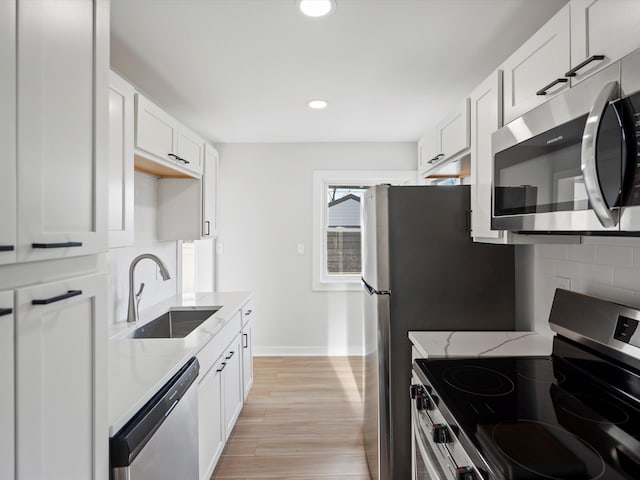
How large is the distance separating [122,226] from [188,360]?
0.71m

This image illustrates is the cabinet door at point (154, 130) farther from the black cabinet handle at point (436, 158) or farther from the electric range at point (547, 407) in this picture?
the electric range at point (547, 407)

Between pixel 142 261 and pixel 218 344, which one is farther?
pixel 142 261

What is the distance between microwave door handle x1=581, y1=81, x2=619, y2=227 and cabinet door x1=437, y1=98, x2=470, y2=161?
3.24 feet

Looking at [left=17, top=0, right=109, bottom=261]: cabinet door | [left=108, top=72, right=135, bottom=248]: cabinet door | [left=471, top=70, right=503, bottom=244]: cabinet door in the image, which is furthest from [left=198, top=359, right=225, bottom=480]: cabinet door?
[left=471, top=70, right=503, bottom=244]: cabinet door

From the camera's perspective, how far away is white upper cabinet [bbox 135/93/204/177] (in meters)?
1.95

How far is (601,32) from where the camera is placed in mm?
1015

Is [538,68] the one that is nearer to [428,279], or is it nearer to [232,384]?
[428,279]

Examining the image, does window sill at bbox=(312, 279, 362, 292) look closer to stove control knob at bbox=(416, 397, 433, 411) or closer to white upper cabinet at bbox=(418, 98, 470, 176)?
white upper cabinet at bbox=(418, 98, 470, 176)

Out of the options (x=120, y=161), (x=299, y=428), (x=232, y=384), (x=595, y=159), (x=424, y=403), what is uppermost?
(x=120, y=161)

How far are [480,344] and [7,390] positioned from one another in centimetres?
168

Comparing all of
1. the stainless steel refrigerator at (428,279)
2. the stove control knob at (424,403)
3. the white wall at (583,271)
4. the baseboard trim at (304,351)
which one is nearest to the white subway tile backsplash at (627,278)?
the white wall at (583,271)

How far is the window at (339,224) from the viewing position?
4.14 meters

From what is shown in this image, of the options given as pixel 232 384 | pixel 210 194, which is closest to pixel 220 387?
pixel 232 384

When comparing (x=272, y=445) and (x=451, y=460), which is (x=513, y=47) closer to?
(x=451, y=460)
